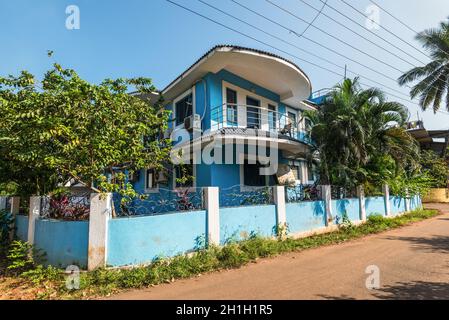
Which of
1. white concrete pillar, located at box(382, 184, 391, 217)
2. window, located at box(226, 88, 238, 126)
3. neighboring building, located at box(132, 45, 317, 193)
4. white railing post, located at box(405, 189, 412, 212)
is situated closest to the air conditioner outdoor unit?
neighboring building, located at box(132, 45, 317, 193)

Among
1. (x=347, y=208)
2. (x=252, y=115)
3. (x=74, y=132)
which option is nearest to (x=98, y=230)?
(x=74, y=132)

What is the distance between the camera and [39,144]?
568 centimetres

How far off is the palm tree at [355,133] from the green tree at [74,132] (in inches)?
279

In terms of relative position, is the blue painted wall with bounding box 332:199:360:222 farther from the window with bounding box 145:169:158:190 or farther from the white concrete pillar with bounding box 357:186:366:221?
the window with bounding box 145:169:158:190

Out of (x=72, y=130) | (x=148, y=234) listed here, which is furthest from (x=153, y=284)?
(x=72, y=130)

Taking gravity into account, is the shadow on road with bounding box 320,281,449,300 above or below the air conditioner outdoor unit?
below

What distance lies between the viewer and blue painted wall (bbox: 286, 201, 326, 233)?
29.1 ft

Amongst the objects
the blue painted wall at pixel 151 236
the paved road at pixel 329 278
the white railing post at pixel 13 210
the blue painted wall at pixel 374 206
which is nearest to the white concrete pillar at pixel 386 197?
the blue painted wall at pixel 374 206

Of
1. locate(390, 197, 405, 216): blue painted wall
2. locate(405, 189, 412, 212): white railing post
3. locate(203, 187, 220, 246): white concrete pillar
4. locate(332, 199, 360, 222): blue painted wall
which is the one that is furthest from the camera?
locate(405, 189, 412, 212): white railing post

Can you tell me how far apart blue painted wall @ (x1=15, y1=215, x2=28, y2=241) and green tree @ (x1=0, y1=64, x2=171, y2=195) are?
1.48 m

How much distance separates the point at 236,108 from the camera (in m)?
11.9

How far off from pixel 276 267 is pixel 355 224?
6545mm
